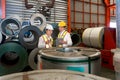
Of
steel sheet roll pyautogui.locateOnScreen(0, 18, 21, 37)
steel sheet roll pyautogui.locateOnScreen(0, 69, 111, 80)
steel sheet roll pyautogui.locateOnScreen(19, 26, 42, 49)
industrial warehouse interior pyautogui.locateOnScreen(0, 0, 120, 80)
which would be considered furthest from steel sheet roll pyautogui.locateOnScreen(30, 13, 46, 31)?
steel sheet roll pyautogui.locateOnScreen(0, 69, 111, 80)

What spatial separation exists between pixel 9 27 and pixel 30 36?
73cm

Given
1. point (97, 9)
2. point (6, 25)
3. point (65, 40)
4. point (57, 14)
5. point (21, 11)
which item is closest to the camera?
point (65, 40)

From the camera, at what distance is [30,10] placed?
7.09 meters

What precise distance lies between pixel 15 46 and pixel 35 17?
1.69 meters

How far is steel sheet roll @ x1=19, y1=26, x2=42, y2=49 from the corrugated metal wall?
1754 millimetres

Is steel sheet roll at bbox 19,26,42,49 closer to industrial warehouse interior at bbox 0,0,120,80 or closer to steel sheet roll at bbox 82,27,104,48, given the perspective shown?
industrial warehouse interior at bbox 0,0,120,80

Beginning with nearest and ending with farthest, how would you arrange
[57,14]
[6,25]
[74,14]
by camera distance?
[6,25]
[57,14]
[74,14]

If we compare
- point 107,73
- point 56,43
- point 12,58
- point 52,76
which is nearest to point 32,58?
point 12,58

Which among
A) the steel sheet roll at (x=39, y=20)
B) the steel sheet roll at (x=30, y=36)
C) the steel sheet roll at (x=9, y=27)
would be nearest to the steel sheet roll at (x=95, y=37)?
the steel sheet roll at (x=39, y=20)

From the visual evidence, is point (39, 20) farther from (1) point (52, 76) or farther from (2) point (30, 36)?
(1) point (52, 76)

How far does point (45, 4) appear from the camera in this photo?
7.37 meters

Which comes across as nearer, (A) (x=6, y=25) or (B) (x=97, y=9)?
(A) (x=6, y=25)

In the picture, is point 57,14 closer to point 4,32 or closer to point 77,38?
point 77,38

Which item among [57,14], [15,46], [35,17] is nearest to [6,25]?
[15,46]
